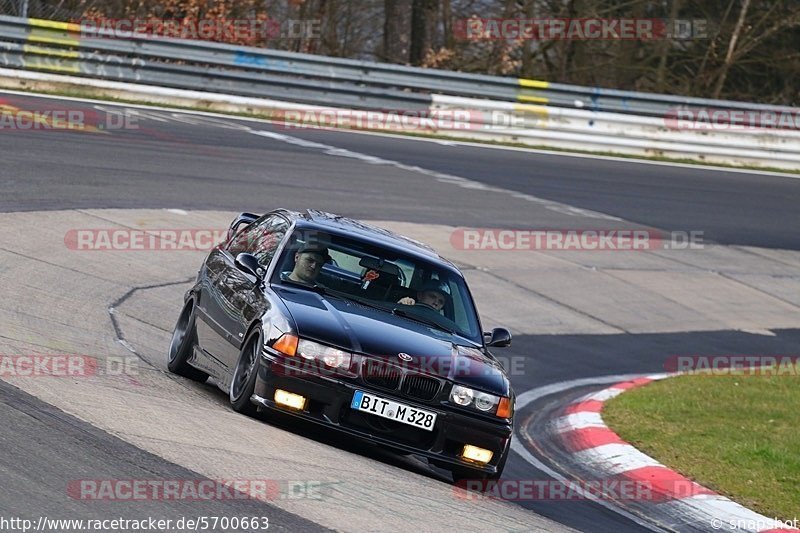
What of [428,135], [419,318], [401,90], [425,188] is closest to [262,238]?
[419,318]

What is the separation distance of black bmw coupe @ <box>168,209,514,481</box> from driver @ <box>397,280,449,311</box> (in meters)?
0.01

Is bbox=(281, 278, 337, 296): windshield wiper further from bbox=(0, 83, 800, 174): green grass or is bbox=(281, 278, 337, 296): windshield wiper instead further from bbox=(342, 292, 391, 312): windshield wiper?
bbox=(0, 83, 800, 174): green grass

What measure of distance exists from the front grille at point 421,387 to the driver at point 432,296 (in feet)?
3.73

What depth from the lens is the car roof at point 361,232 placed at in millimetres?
9055

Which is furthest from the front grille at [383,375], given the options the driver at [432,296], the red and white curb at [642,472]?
the red and white curb at [642,472]

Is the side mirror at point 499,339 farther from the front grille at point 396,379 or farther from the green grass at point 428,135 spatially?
the green grass at point 428,135

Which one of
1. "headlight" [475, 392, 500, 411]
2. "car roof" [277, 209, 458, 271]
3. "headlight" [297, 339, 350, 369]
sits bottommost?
"headlight" [475, 392, 500, 411]

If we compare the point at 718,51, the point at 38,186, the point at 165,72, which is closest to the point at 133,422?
the point at 38,186

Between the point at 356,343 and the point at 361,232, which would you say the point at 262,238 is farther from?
the point at 356,343

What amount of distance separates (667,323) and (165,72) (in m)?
12.2

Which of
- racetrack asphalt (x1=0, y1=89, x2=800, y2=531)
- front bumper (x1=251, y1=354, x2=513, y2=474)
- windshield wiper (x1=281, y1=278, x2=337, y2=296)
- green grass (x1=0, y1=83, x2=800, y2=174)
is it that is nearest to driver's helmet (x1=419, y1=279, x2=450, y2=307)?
windshield wiper (x1=281, y1=278, x2=337, y2=296)

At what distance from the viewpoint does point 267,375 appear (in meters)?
7.60

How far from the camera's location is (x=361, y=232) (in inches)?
363

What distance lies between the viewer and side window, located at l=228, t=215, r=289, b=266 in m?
9.14
